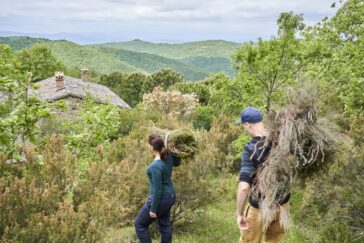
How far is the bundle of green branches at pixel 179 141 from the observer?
5766 millimetres

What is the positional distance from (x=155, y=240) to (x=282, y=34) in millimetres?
6913

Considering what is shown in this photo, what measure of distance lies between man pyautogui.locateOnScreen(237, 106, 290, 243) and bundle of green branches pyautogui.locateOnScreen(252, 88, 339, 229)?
0.08 metres

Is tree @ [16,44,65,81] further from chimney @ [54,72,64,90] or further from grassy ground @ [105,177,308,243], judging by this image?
grassy ground @ [105,177,308,243]

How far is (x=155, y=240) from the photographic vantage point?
7.62m

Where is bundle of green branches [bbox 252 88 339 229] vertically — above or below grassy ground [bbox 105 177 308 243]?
above

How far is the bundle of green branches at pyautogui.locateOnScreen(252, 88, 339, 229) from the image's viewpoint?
4.55 m

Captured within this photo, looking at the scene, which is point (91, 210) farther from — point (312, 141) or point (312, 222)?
point (312, 222)

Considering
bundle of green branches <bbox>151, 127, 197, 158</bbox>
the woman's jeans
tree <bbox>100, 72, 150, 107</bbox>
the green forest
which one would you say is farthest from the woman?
tree <bbox>100, 72, 150, 107</bbox>

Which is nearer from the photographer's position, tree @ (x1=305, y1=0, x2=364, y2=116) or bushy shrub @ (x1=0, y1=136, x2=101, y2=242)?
bushy shrub @ (x1=0, y1=136, x2=101, y2=242)

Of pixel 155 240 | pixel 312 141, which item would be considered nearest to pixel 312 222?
pixel 155 240

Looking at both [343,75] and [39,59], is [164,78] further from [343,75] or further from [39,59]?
[343,75]

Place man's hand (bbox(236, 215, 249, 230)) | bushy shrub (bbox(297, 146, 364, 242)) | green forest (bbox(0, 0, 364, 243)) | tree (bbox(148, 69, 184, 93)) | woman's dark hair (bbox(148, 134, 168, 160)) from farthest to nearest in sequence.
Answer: tree (bbox(148, 69, 184, 93)) < bushy shrub (bbox(297, 146, 364, 242)) < woman's dark hair (bbox(148, 134, 168, 160)) < man's hand (bbox(236, 215, 249, 230)) < green forest (bbox(0, 0, 364, 243))

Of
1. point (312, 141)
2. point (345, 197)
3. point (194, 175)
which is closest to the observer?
point (312, 141)

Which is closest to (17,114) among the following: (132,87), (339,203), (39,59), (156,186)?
(156,186)
